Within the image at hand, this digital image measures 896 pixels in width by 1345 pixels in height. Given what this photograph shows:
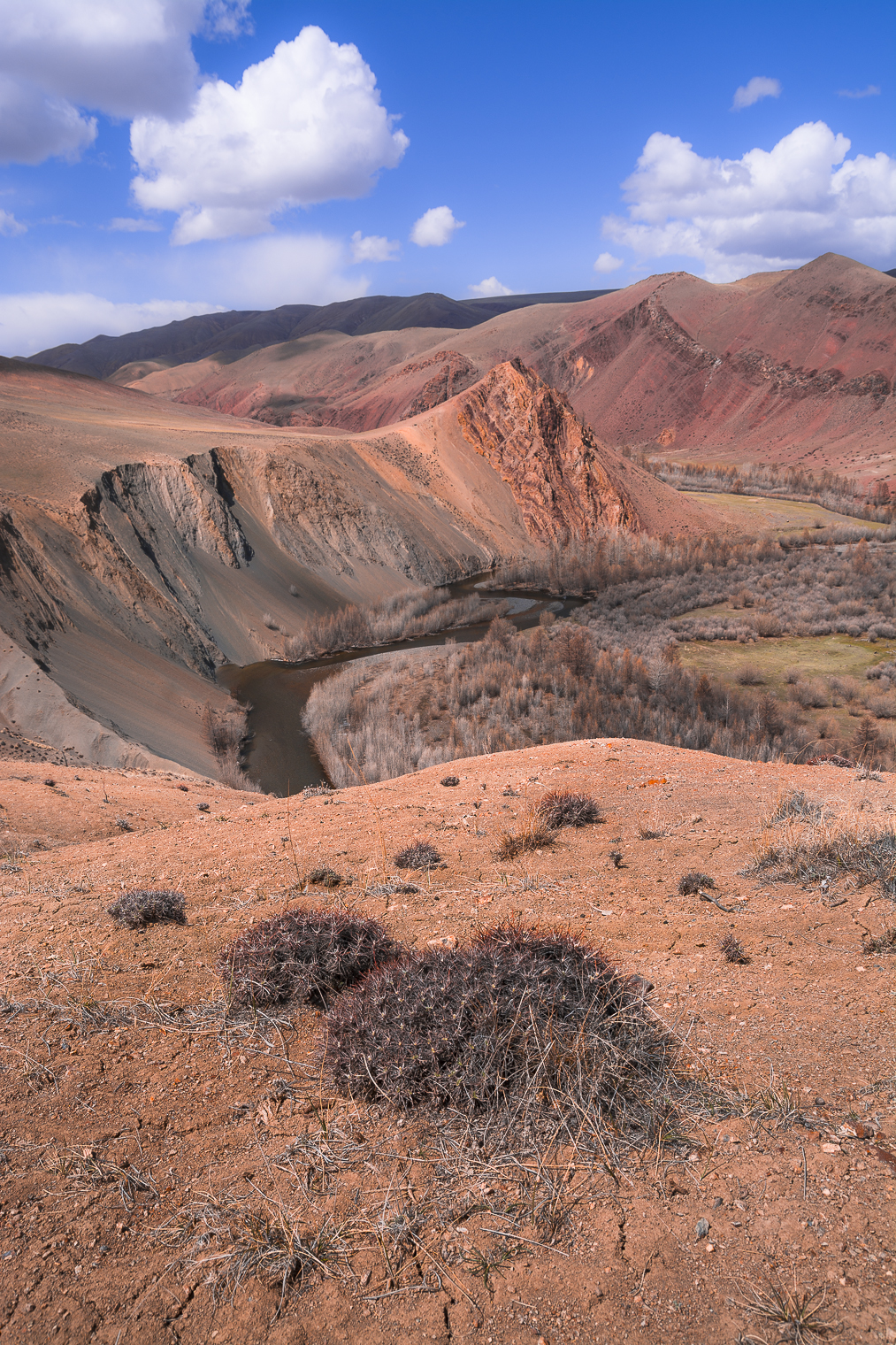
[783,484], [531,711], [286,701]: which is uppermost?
[783,484]

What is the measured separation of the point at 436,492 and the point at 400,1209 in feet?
127

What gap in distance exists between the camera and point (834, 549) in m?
34.8

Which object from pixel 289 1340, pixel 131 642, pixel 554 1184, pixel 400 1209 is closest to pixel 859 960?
pixel 554 1184

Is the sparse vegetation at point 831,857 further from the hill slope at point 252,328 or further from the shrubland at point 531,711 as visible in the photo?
the hill slope at point 252,328

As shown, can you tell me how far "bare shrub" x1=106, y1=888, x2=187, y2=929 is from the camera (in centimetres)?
462

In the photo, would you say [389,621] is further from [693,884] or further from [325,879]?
[693,884]

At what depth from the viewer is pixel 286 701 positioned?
67.4ft

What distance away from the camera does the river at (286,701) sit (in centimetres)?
1661

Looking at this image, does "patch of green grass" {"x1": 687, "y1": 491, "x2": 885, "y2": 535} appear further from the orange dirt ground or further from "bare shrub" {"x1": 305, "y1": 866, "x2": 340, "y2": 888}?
the orange dirt ground

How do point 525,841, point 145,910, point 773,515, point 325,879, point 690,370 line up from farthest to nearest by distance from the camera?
1. point 690,370
2. point 773,515
3. point 525,841
4. point 325,879
5. point 145,910

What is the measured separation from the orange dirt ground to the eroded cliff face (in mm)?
37264

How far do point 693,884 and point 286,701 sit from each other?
1690 cm

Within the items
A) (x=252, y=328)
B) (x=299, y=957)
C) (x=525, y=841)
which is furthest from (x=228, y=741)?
(x=252, y=328)

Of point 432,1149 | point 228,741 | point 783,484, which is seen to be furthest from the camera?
point 783,484
